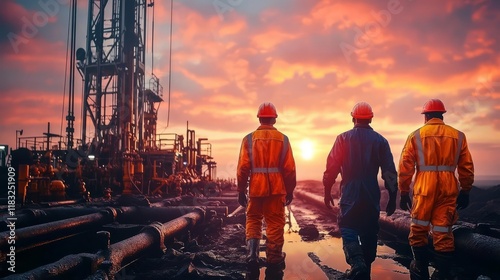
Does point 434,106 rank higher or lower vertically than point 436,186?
higher

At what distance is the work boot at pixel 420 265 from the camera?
350cm

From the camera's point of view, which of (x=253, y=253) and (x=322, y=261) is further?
(x=322, y=261)

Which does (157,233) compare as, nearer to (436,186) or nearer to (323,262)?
(323,262)

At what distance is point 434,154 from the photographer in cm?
367

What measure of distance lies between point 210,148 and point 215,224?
82.1 ft

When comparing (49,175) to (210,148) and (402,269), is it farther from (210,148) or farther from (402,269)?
(210,148)

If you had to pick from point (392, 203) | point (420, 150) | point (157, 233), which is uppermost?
point (420, 150)

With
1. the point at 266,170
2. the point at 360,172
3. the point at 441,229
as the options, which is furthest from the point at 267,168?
A: the point at 441,229

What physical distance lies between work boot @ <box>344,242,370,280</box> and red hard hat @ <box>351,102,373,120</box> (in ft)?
4.46

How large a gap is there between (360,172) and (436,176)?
2.53 feet

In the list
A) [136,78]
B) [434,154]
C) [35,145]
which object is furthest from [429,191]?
[136,78]

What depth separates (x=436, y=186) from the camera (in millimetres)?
3574

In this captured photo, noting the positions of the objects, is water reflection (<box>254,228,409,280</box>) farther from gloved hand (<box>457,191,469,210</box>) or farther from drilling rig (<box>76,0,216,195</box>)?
drilling rig (<box>76,0,216,195</box>)

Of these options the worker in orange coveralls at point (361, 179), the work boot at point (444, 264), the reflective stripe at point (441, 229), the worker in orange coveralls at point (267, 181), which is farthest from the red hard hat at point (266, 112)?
the work boot at point (444, 264)
